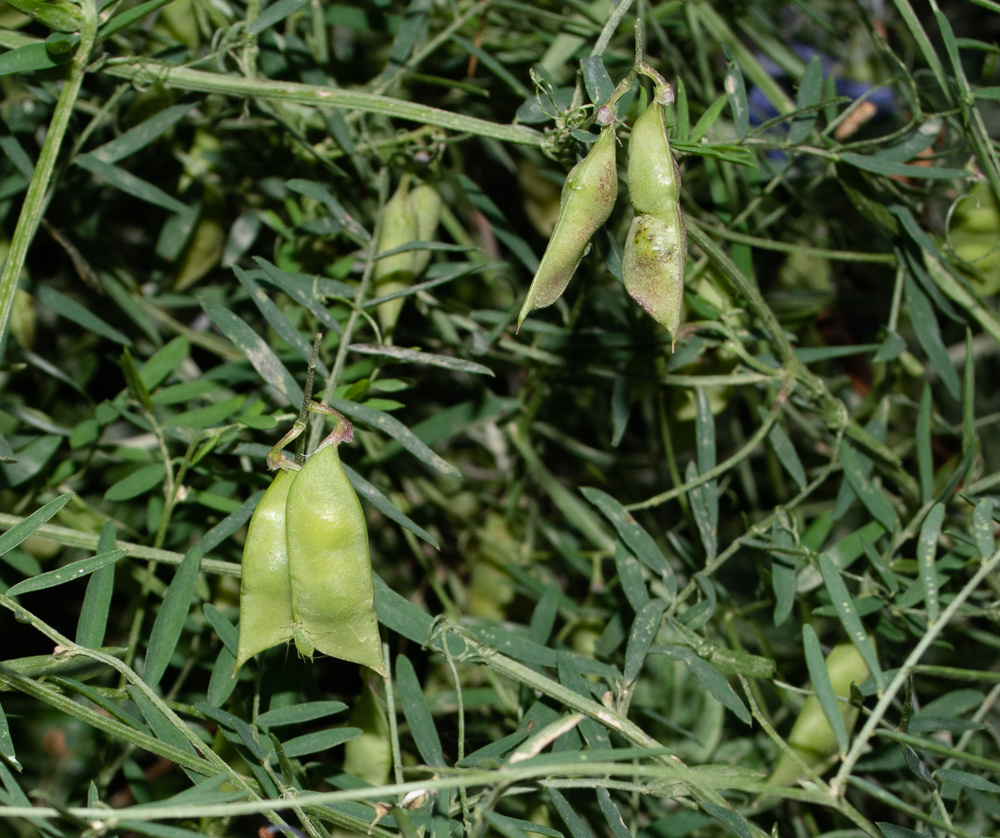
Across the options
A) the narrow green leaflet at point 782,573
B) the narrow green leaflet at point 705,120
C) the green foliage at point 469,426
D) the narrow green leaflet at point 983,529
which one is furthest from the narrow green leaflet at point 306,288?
the narrow green leaflet at point 983,529

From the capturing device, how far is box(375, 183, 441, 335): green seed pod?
2.43 ft

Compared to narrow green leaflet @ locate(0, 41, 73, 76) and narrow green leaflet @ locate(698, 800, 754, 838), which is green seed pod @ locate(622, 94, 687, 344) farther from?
narrow green leaflet @ locate(0, 41, 73, 76)

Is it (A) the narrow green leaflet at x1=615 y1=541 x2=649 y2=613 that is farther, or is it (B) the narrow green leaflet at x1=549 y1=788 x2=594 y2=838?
(A) the narrow green leaflet at x1=615 y1=541 x2=649 y2=613

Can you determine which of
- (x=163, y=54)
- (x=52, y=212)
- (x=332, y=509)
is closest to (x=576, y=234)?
(x=332, y=509)

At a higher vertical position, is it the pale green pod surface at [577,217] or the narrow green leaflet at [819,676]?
the pale green pod surface at [577,217]

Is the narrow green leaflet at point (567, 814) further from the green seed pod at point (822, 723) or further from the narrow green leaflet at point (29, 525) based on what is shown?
the narrow green leaflet at point (29, 525)

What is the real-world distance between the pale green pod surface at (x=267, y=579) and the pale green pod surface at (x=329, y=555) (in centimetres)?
2

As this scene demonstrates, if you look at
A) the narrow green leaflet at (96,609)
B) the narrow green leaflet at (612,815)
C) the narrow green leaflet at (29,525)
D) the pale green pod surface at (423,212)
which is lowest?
the narrow green leaflet at (612,815)

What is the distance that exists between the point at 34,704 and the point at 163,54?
25.4 inches

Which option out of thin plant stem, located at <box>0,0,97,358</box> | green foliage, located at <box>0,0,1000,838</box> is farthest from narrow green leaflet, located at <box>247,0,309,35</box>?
thin plant stem, located at <box>0,0,97,358</box>

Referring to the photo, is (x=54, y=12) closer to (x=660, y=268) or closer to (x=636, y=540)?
(x=660, y=268)

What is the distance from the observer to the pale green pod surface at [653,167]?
53cm

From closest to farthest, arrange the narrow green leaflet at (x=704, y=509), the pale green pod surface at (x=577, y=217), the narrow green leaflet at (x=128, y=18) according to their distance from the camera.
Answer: the pale green pod surface at (x=577, y=217), the narrow green leaflet at (x=128, y=18), the narrow green leaflet at (x=704, y=509)

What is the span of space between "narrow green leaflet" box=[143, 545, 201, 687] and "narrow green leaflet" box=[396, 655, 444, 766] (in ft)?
0.54
